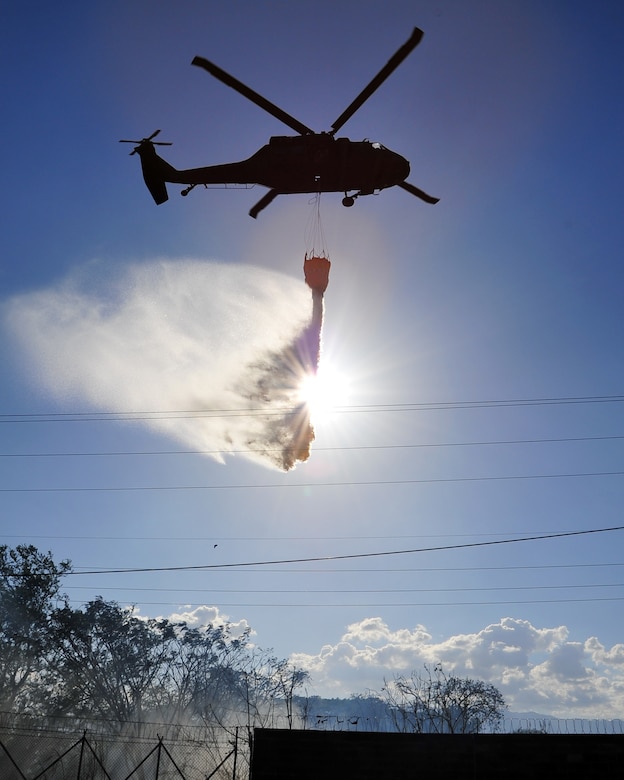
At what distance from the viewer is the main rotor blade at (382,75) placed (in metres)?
19.3

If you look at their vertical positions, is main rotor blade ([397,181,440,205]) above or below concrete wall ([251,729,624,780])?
above

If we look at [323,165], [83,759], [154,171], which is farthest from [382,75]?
[83,759]

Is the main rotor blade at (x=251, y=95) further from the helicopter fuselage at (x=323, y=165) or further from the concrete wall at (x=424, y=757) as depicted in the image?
the concrete wall at (x=424, y=757)

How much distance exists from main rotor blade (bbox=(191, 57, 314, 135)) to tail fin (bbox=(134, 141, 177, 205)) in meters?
4.59

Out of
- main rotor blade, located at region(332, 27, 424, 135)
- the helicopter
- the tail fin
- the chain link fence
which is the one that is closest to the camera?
main rotor blade, located at region(332, 27, 424, 135)

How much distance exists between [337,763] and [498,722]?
70.9 metres

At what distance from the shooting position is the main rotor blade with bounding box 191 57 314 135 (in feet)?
67.4

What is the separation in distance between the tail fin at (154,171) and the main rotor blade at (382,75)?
20.7 ft

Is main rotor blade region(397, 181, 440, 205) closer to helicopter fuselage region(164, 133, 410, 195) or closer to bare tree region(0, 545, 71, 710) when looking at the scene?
helicopter fuselage region(164, 133, 410, 195)


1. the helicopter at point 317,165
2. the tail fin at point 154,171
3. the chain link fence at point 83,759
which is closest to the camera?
the helicopter at point 317,165

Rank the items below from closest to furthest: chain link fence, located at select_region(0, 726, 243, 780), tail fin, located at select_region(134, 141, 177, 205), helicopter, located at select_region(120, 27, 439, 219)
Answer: helicopter, located at select_region(120, 27, 439, 219)
tail fin, located at select_region(134, 141, 177, 205)
chain link fence, located at select_region(0, 726, 243, 780)

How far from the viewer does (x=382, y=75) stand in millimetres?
20094

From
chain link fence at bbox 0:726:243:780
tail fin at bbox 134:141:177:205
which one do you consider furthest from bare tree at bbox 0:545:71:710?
tail fin at bbox 134:141:177:205

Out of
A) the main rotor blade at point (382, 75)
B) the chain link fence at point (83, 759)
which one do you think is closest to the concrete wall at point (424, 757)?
the main rotor blade at point (382, 75)
